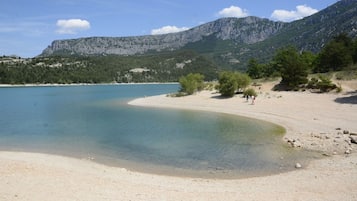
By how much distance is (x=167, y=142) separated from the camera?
1220 inches

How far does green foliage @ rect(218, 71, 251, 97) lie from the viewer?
6764 cm

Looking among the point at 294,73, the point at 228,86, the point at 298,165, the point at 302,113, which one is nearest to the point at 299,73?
the point at 294,73

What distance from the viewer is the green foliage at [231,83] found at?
222 feet

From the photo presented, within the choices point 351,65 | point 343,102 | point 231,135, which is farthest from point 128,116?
point 351,65

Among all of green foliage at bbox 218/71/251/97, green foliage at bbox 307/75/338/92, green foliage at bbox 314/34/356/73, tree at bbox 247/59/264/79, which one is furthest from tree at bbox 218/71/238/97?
tree at bbox 247/59/264/79

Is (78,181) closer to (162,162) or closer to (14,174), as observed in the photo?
(14,174)

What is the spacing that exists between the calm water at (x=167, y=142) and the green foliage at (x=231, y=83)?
18769 millimetres

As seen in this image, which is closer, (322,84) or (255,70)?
(322,84)

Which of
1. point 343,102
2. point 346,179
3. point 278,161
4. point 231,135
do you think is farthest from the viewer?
point 343,102

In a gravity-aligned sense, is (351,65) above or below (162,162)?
above

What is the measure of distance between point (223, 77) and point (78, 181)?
55670 mm

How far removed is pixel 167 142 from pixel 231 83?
3932 centimetres

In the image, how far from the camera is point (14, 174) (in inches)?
766

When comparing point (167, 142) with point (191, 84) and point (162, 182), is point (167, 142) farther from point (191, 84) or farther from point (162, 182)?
point (191, 84)
